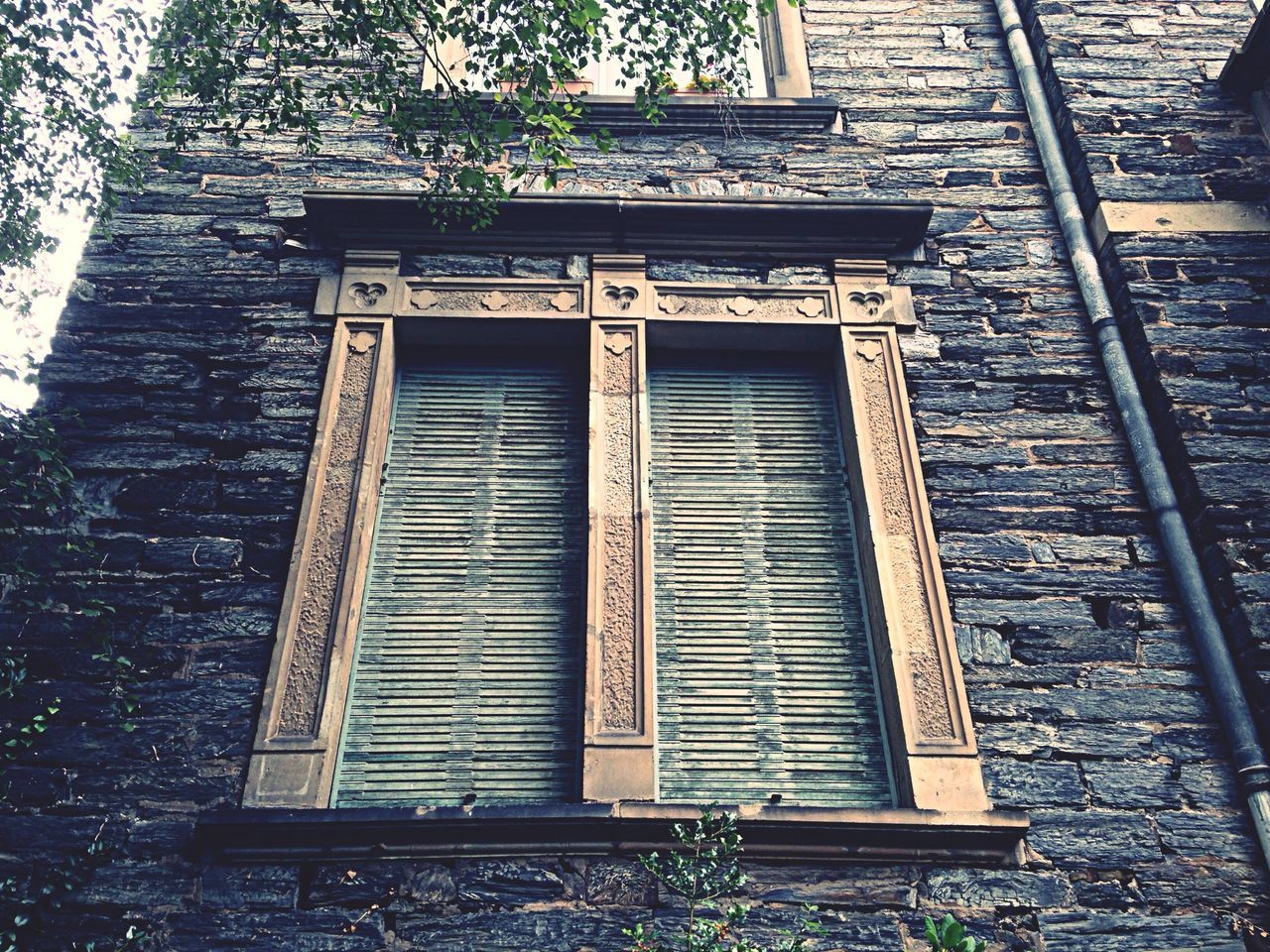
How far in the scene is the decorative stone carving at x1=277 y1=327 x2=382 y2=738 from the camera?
13.1ft

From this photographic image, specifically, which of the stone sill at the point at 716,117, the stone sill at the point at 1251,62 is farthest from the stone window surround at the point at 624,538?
the stone sill at the point at 1251,62

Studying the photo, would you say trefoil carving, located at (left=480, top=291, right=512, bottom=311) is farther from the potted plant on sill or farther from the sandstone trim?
the sandstone trim

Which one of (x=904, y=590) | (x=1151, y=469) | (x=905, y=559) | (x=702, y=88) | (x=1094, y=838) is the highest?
(x=702, y=88)

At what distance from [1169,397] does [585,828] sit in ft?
10.3

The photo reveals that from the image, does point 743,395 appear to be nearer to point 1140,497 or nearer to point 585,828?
point 1140,497

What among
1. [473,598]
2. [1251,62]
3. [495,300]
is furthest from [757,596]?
[1251,62]

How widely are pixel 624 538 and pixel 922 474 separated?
1337mm

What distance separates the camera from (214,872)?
3.61m

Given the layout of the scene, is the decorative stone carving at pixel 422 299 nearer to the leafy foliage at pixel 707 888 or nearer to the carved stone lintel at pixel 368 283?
the carved stone lintel at pixel 368 283

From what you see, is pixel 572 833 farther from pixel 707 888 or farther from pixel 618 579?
pixel 618 579

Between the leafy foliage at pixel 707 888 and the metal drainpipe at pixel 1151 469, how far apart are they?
171cm

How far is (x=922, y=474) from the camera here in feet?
15.2

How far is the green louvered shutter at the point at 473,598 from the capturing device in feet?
13.2

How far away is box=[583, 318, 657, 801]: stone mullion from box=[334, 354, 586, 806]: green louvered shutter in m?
0.19
